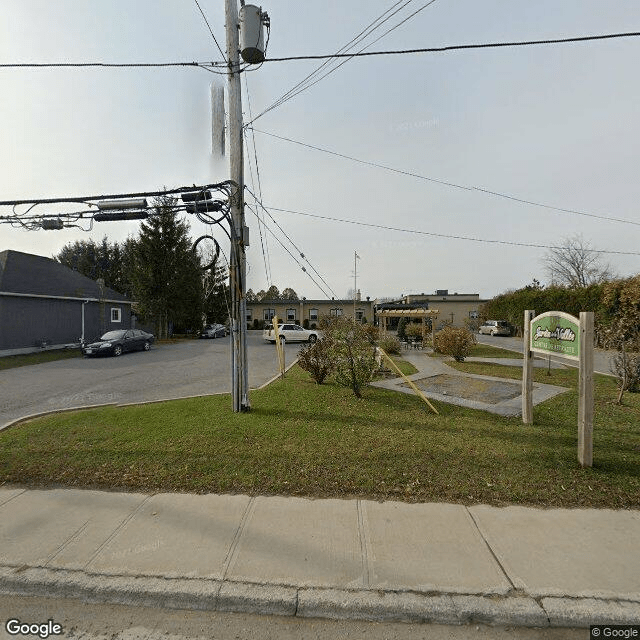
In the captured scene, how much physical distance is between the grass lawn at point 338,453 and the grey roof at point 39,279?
51.6 feet

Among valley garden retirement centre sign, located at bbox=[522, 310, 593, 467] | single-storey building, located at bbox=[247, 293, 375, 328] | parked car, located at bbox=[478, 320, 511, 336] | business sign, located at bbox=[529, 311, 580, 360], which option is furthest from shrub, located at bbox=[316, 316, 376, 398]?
single-storey building, located at bbox=[247, 293, 375, 328]

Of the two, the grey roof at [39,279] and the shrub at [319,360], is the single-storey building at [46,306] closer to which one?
the grey roof at [39,279]

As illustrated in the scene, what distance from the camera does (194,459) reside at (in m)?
4.48

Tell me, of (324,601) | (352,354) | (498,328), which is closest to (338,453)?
(324,601)

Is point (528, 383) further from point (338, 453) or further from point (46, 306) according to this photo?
point (46, 306)

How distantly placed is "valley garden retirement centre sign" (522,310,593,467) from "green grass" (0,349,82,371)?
55.9 ft

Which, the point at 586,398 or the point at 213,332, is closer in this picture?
the point at 586,398

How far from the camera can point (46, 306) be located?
18.7 metres

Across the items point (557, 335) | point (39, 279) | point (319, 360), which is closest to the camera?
point (557, 335)

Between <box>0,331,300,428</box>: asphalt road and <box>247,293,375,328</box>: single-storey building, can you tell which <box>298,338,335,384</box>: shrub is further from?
<box>247,293,375,328</box>: single-storey building

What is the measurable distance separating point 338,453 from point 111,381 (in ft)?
29.1

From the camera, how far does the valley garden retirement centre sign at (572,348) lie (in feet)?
13.8

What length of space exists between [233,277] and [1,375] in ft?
35.8

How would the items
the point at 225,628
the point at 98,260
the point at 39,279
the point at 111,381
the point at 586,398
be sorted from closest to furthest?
the point at 225,628
the point at 586,398
the point at 111,381
the point at 39,279
the point at 98,260
